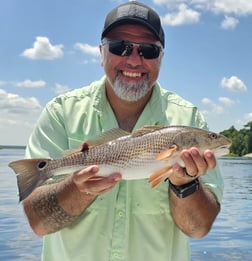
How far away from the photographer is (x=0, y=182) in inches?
1109

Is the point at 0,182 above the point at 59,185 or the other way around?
the other way around

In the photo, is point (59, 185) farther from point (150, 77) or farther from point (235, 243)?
point (235, 243)

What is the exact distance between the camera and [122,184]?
397cm

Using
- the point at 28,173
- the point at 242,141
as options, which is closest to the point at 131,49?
the point at 28,173

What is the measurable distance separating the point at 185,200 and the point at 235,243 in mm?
9475

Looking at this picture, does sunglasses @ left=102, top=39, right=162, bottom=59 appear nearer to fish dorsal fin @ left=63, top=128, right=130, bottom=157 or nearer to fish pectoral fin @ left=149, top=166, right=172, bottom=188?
fish dorsal fin @ left=63, top=128, right=130, bottom=157

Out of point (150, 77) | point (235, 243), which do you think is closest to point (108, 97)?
point (150, 77)

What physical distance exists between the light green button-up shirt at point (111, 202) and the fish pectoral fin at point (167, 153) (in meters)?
0.47

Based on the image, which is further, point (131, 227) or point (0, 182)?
point (0, 182)

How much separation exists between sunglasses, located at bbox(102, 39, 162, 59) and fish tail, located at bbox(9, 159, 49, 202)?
1.15 m

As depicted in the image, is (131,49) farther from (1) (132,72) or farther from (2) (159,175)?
(2) (159,175)

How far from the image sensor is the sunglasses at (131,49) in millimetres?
4164

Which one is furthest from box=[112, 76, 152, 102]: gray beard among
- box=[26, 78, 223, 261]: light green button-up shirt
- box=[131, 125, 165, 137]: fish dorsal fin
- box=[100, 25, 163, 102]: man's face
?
box=[131, 125, 165, 137]: fish dorsal fin

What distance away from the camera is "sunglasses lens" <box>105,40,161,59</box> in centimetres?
416
